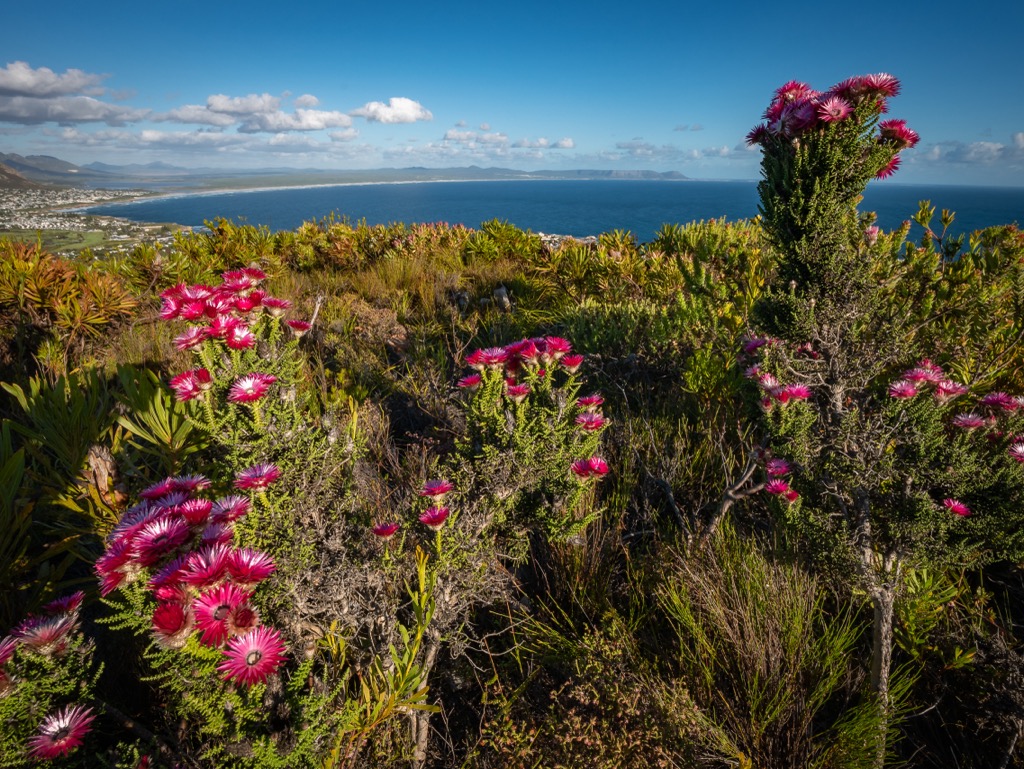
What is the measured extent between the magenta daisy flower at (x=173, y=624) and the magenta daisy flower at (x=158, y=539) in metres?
0.14

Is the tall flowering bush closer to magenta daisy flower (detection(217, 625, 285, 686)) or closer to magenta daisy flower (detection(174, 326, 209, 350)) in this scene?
magenta daisy flower (detection(217, 625, 285, 686))

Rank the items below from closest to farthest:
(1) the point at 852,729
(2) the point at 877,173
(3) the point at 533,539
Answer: (1) the point at 852,729, (2) the point at 877,173, (3) the point at 533,539

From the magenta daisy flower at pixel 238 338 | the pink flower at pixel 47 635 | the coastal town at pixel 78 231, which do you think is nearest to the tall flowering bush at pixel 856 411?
the magenta daisy flower at pixel 238 338

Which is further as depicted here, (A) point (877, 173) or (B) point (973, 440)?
(A) point (877, 173)

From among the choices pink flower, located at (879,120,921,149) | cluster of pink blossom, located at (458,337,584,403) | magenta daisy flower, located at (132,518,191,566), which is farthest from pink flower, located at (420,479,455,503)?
pink flower, located at (879,120,921,149)

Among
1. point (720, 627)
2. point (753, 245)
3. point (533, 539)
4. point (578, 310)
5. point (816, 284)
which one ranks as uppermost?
point (753, 245)

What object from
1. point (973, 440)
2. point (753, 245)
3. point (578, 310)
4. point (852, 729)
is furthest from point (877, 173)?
point (753, 245)

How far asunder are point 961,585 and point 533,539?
192 centimetres

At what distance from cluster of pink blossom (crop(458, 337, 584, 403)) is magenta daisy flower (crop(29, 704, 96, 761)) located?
1.34 metres

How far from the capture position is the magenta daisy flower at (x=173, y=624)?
859 millimetres

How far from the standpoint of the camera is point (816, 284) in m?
2.03

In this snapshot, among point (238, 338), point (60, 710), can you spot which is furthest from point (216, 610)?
point (238, 338)

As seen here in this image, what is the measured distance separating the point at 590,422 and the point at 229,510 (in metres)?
1.30

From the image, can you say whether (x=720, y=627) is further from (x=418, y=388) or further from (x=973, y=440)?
(x=418, y=388)
